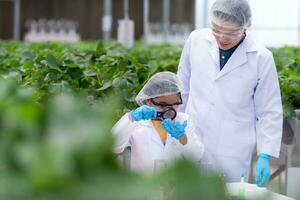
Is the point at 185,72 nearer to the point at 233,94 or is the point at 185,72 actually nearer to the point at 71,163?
the point at 233,94

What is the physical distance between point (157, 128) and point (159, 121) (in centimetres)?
4

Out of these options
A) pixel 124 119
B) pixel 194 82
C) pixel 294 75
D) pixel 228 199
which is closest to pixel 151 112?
pixel 124 119

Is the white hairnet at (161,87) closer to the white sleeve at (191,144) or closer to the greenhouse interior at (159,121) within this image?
the greenhouse interior at (159,121)

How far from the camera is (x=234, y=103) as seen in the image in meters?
3.99

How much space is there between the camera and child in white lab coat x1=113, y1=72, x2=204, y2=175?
350cm

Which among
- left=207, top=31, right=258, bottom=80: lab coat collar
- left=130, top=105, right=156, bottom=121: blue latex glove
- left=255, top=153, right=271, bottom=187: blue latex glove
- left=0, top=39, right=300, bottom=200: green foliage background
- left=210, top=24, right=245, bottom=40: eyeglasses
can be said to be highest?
left=0, top=39, right=300, bottom=200: green foliage background

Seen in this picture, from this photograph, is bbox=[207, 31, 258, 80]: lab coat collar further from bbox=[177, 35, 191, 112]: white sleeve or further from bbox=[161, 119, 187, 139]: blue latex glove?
bbox=[161, 119, 187, 139]: blue latex glove

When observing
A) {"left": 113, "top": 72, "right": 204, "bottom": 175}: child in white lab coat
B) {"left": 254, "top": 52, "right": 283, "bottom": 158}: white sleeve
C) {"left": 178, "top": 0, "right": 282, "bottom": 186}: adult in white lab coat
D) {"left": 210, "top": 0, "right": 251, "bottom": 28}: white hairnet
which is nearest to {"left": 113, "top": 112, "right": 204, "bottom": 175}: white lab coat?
{"left": 113, "top": 72, "right": 204, "bottom": 175}: child in white lab coat

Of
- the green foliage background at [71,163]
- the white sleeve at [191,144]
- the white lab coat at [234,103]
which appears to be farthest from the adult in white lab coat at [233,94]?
the green foliage background at [71,163]

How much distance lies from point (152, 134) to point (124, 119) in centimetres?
16

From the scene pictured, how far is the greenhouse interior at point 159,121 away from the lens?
813 mm

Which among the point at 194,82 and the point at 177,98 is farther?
the point at 194,82

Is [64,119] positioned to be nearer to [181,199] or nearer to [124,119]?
[181,199]

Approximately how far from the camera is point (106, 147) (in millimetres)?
824
